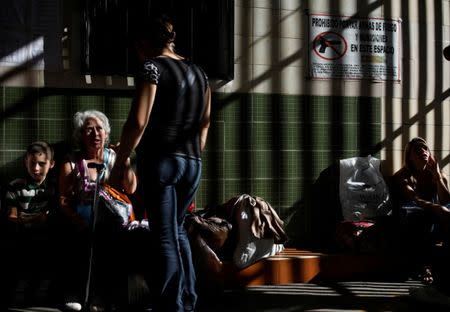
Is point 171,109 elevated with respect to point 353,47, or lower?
lower

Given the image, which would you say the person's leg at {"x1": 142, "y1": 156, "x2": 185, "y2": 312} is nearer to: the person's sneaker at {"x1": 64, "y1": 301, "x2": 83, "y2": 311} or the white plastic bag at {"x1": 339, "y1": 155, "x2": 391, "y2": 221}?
the person's sneaker at {"x1": 64, "y1": 301, "x2": 83, "y2": 311}

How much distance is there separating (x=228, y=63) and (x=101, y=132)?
1595 millimetres

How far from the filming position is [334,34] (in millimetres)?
6199

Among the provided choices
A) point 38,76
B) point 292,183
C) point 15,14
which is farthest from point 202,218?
point 15,14

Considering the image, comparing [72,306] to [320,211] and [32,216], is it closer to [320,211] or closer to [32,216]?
[32,216]

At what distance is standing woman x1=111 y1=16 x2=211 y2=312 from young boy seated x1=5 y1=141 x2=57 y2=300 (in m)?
1.14

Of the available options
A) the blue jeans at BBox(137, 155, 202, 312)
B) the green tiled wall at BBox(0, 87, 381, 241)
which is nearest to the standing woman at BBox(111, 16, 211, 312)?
the blue jeans at BBox(137, 155, 202, 312)

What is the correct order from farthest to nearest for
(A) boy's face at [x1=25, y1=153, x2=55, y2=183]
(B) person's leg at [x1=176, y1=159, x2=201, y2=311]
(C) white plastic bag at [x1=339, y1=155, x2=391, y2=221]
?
(C) white plastic bag at [x1=339, y1=155, x2=391, y2=221]
(A) boy's face at [x1=25, y1=153, x2=55, y2=183]
(B) person's leg at [x1=176, y1=159, x2=201, y2=311]

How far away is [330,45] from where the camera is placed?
20.3ft

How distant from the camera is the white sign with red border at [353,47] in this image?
6.15m

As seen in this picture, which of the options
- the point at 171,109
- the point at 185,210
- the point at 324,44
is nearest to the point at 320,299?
the point at 185,210

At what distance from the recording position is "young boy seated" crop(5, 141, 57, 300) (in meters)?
4.30

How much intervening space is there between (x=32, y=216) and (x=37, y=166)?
0.38 m

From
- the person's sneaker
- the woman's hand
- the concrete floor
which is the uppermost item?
the woman's hand
